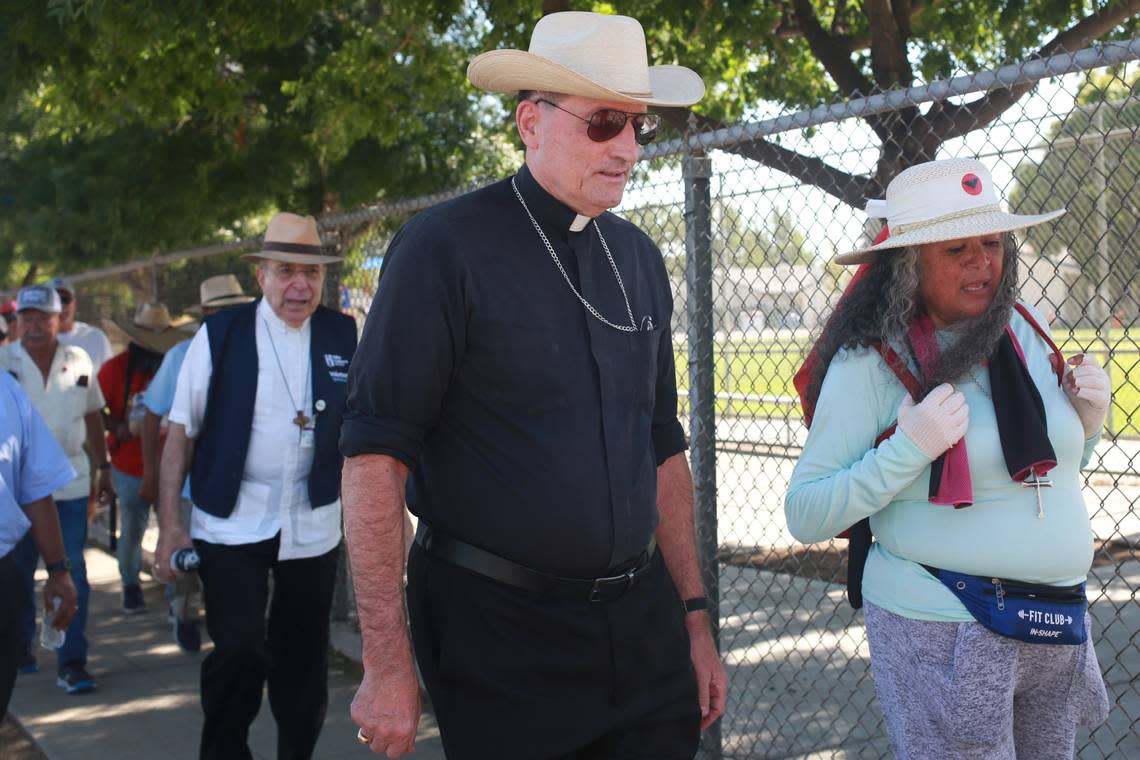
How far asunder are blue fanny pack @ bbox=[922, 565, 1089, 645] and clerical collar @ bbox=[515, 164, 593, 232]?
46.7 inches

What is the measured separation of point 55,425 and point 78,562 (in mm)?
865

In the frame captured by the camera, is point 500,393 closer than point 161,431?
Yes

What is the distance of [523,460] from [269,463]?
2.30m

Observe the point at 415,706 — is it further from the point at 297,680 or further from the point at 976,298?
the point at 297,680

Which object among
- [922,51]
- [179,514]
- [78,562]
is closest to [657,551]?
[179,514]

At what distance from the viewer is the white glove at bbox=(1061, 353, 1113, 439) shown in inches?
111

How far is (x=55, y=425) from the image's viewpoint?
7.43 meters

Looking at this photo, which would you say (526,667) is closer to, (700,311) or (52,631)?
(700,311)

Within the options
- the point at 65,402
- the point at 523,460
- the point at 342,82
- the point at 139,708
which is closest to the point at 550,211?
the point at 523,460

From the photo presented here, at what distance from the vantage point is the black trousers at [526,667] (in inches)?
107

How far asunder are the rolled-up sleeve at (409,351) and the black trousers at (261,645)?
2164mm

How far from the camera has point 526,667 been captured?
2.73 meters

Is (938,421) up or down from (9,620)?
up

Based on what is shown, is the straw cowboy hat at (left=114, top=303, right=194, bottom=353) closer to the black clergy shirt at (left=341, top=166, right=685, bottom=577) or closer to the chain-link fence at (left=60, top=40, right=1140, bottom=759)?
the chain-link fence at (left=60, top=40, right=1140, bottom=759)
